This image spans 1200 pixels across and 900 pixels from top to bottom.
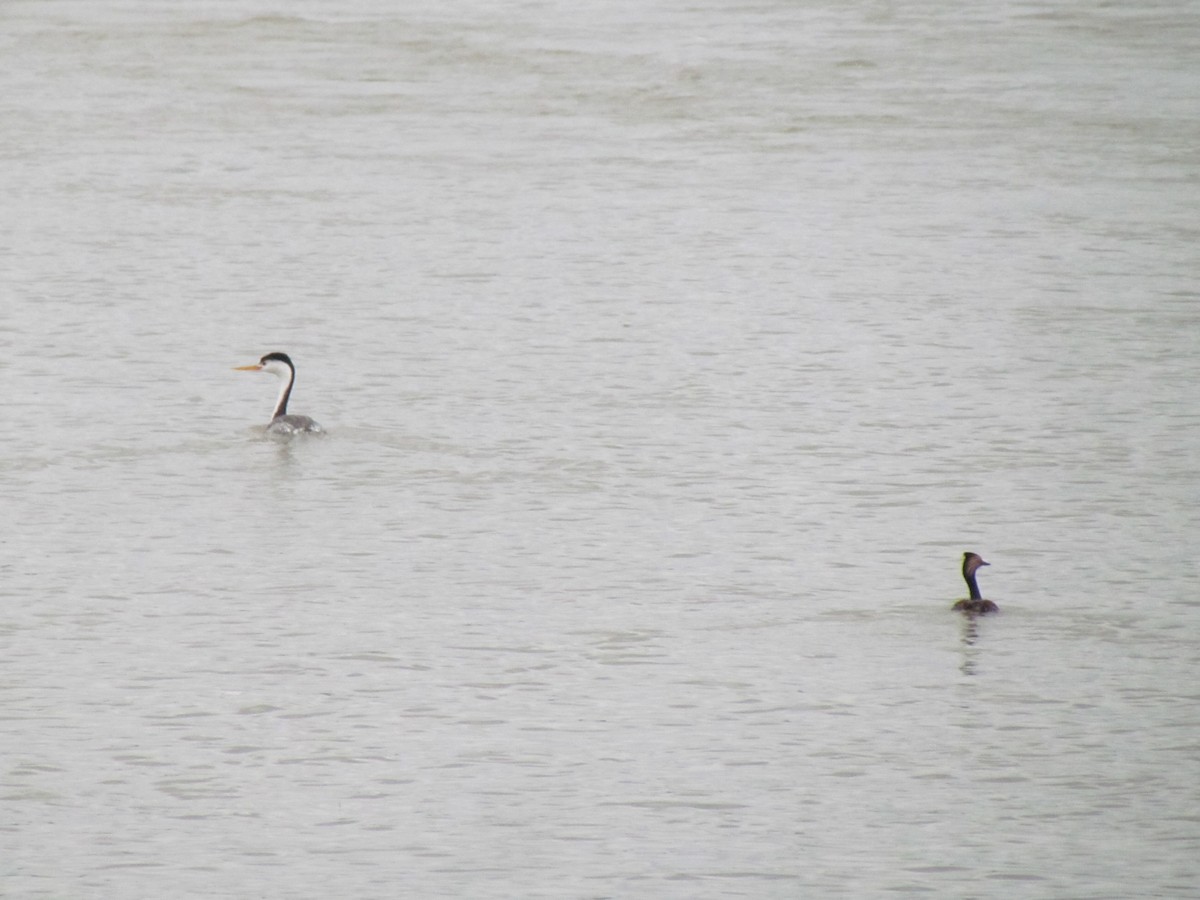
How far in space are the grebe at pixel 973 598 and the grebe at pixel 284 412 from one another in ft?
16.6

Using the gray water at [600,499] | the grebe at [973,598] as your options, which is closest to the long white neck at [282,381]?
the gray water at [600,499]

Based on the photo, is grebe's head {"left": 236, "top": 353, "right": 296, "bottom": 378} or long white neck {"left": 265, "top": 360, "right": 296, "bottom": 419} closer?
long white neck {"left": 265, "top": 360, "right": 296, "bottom": 419}

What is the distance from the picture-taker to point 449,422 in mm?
16156

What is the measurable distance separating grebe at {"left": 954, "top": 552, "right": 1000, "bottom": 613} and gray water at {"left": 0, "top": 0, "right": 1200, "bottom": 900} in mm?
149

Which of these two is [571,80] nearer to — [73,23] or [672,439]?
[73,23]

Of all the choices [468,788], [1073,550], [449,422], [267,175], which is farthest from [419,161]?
[468,788]

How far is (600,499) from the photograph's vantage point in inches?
565

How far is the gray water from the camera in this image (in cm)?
965

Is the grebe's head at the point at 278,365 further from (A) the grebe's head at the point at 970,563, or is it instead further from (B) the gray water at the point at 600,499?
(A) the grebe's head at the point at 970,563

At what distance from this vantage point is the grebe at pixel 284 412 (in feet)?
51.1

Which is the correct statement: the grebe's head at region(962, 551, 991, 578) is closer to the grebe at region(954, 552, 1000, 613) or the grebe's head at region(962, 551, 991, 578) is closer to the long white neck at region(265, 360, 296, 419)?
the grebe at region(954, 552, 1000, 613)

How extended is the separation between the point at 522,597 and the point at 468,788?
262 cm

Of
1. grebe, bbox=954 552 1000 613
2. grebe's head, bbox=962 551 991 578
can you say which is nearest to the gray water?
grebe, bbox=954 552 1000 613

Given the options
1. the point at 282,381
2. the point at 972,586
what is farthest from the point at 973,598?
the point at 282,381
